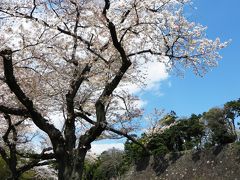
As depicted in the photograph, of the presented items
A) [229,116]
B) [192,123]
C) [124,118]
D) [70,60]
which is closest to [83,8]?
[70,60]

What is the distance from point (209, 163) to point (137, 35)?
14224 mm

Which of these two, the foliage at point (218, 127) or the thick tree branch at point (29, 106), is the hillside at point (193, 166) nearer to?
the foliage at point (218, 127)

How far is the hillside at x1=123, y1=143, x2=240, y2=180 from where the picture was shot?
21719 mm

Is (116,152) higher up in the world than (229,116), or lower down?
higher up

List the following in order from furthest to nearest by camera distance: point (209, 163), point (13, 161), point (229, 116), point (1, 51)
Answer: point (229, 116)
point (209, 163)
point (13, 161)
point (1, 51)

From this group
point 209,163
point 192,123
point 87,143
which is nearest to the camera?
point 87,143

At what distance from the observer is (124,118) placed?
12.1m

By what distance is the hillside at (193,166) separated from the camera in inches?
855

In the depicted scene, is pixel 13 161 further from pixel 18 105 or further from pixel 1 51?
pixel 1 51

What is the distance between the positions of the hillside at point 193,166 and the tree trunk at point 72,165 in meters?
13.7

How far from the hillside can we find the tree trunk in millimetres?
13728

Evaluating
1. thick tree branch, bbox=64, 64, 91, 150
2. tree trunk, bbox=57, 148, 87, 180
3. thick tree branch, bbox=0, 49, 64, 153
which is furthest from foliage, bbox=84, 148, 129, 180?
thick tree branch, bbox=0, 49, 64, 153

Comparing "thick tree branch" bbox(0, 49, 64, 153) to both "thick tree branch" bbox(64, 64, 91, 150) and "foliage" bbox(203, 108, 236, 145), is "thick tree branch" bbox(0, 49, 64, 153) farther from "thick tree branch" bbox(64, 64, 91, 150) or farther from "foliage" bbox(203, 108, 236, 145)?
"foliage" bbox(203, 108, 236, 145)

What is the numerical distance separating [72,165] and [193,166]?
15732 millimetres
